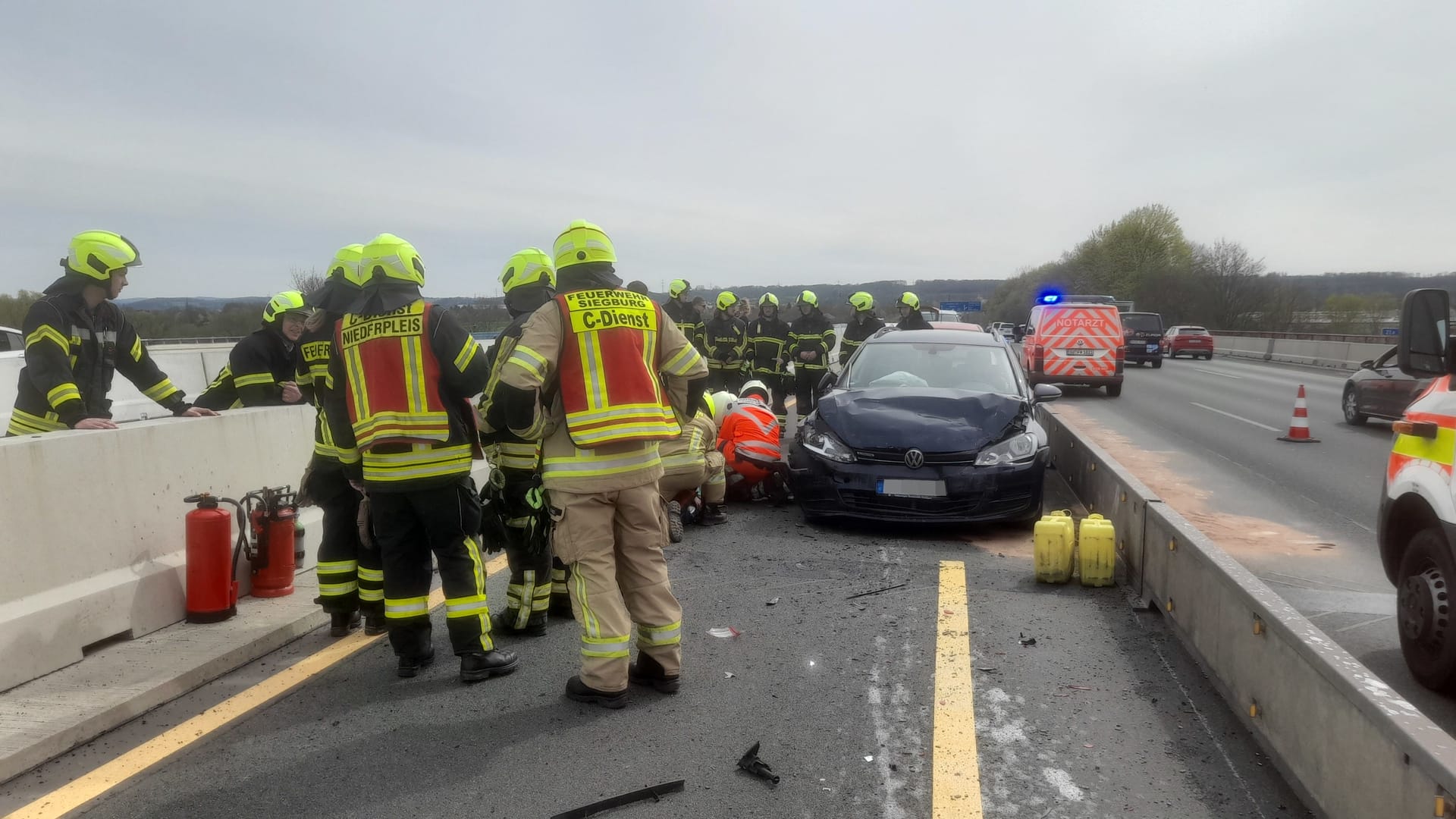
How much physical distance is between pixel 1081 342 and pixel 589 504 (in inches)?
752

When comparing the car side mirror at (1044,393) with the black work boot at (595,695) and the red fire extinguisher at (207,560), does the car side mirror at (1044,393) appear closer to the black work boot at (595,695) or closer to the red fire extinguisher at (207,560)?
the black work boot at (595,695)

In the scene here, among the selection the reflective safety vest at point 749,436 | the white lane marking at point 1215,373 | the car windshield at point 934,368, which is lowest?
the white lane marking at point 1215,373

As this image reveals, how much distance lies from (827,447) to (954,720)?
12.2ft

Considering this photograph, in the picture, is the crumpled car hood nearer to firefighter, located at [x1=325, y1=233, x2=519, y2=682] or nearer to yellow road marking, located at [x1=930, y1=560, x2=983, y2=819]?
yellow road marking, located at [x1=930, y1=560, x2=983, y2=819]

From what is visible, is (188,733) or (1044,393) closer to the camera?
(188,733)

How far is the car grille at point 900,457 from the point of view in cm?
712

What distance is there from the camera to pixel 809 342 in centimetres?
1424

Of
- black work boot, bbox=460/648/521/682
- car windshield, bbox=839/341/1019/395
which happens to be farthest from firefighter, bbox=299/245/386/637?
car windshield, bbox=839/341/1019/395

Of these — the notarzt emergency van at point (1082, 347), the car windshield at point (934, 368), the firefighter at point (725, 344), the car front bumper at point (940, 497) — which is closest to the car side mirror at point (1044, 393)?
the car windshield at point (934, 368)

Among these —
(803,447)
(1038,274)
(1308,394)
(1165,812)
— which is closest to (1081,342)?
(1308,394)

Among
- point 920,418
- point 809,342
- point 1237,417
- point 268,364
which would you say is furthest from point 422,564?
point 1237,417

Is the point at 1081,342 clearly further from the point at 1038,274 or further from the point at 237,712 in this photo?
the point at 1038,274

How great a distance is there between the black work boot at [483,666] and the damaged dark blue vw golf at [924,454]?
334cm

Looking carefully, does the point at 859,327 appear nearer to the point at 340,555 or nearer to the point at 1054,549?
the point at 1054,549
